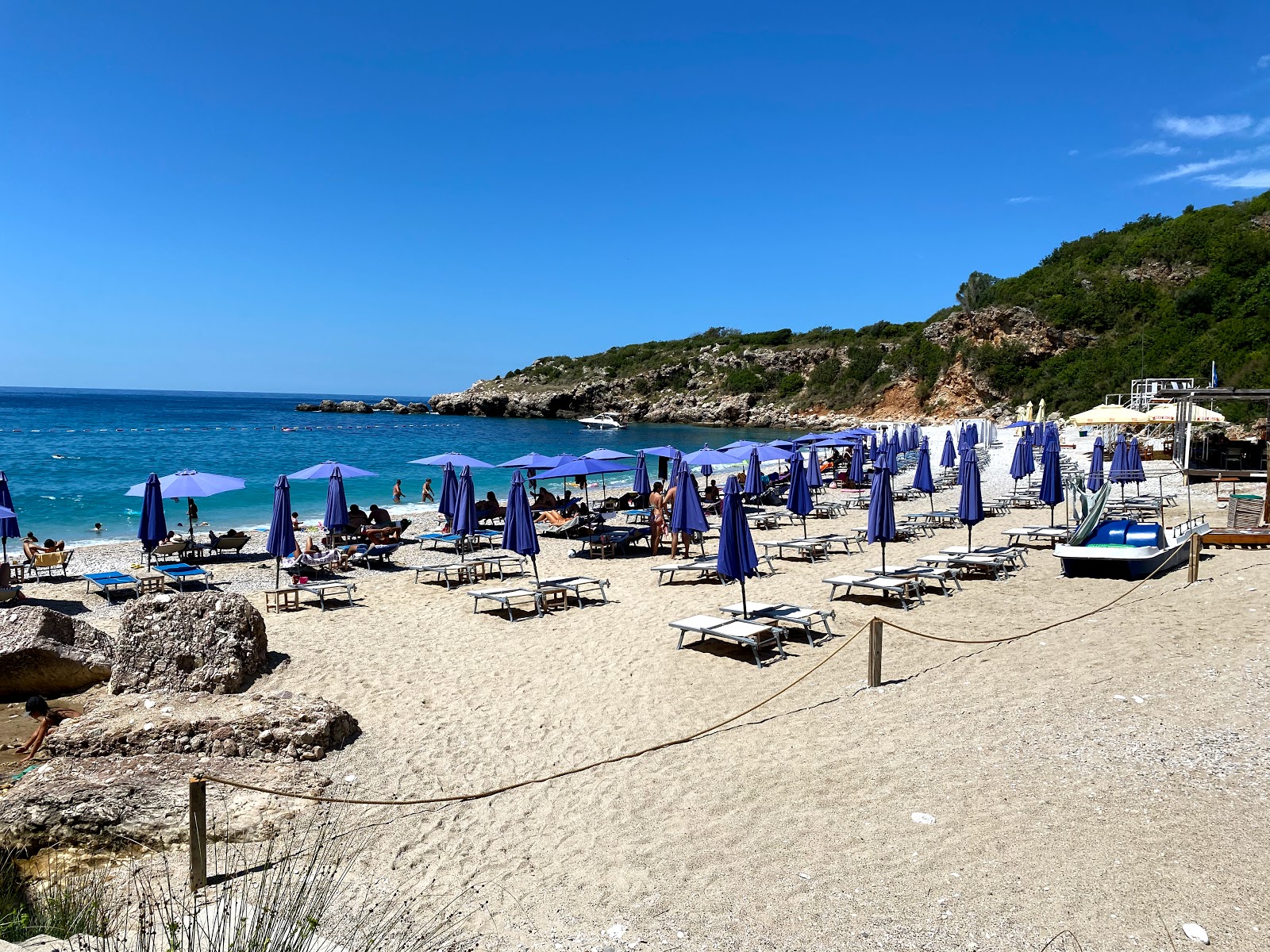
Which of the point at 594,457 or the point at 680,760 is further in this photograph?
the point at 594,457

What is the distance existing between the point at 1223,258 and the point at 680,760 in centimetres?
6150

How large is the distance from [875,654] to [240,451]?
58.0 metres

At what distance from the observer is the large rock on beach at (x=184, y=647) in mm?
8398

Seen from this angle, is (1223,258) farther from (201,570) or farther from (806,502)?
(201,570)

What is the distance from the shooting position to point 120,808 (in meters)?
5.50

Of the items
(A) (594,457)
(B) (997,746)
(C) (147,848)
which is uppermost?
(A) (594,457)

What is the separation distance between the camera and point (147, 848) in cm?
538

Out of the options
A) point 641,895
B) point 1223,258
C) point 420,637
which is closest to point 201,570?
point 420,637

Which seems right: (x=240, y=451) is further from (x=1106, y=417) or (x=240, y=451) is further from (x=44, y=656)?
(x=1106, y=417)

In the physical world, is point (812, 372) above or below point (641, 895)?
above

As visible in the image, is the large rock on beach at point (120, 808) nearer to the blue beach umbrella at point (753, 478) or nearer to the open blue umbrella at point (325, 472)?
the open blue umbrella at point (325, 472)

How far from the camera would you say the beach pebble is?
3559 mm

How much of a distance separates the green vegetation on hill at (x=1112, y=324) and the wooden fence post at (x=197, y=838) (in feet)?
146

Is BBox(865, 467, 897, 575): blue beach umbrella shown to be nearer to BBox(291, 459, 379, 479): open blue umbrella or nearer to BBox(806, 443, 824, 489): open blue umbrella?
BBox(806, 443, 824, 489): open blue umbrella
